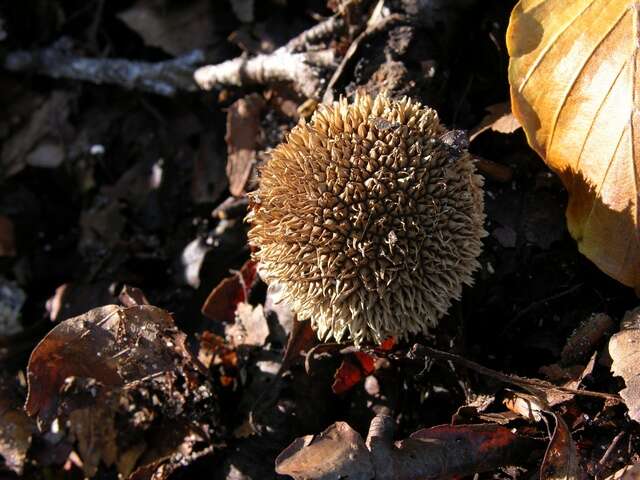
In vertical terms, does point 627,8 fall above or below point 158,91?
above

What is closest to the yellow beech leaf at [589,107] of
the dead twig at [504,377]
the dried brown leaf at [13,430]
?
the dead twig at [504,377]

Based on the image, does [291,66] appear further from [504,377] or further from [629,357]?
[629,357]

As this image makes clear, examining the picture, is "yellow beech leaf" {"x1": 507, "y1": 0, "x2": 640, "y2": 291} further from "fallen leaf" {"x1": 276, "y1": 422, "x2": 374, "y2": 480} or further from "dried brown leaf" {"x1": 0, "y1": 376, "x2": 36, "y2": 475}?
"dried brown leaf" {"x1": 0, "y1": 376, "x2": 36, "y2": 475}

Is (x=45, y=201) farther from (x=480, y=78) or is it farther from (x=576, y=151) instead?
(x=576, y=151)

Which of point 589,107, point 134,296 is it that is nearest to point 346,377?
point 134,296

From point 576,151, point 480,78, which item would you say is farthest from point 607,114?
point 480,78

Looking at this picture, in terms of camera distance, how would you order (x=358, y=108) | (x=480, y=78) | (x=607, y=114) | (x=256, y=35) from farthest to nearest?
(x=256, y=35), (x=480, y=78), (x=358, y=108), (x=607, y=114)

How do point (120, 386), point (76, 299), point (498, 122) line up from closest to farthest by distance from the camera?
point (498, 122) → point (120, 386) → point (76, 299)
